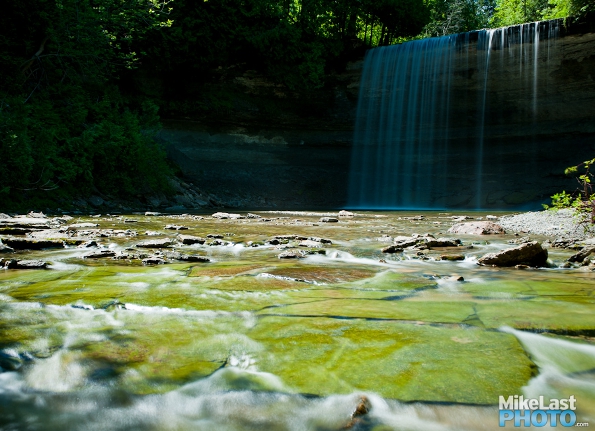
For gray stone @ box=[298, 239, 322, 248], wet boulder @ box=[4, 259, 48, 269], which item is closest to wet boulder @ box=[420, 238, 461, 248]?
gray stone @ box=[298, 239, 322, 248]

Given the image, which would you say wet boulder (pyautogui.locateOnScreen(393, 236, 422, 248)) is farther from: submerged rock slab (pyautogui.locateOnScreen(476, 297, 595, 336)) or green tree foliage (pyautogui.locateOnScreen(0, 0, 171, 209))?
green tree foliage (pyautogui.locateOnScreen(0, 0, 171, 209))

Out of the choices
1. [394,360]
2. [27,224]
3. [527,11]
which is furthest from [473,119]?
[394,360]

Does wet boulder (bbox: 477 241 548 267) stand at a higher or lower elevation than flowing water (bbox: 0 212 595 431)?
higher

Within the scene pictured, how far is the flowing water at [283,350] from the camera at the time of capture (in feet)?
5.33

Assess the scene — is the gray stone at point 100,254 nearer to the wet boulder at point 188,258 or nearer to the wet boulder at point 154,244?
the wet boulder at point 188,258

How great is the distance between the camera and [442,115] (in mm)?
22766

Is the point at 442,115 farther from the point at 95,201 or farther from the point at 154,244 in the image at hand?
the point at 154,244

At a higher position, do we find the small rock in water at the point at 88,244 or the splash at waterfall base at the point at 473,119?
the splash at waterfall base at the point at 473,119

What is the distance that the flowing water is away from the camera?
162 cm

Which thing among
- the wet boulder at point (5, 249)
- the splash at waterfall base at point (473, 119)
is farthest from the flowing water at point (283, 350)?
the splash at waterfall base at point (473, 119)

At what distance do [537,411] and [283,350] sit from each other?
1.07 m

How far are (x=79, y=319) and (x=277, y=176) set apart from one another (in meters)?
20.8

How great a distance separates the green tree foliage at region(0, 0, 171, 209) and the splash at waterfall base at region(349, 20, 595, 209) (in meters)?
11.5

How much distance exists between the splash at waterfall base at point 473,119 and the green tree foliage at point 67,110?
37.6ft
